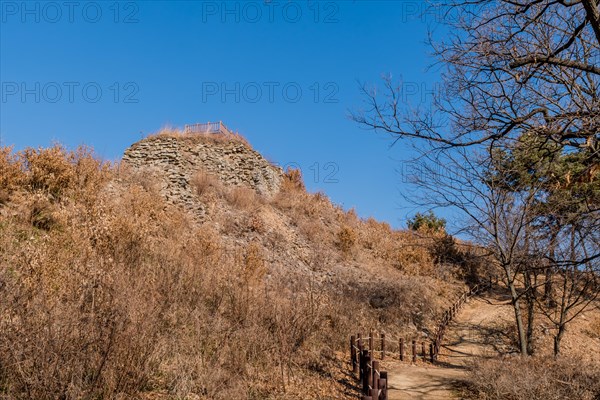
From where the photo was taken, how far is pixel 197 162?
2423 centimetres

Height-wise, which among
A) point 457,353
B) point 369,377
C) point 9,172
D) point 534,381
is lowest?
point 457,353

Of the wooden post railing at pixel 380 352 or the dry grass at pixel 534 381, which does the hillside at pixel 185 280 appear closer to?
the wooden post railing at pixel 380 352

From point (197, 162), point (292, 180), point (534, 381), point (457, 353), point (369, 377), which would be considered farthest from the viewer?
point (292, 180)

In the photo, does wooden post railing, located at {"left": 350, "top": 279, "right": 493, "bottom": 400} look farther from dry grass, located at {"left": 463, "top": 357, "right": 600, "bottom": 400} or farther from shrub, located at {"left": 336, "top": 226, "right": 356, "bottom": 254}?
shrub, located at {"left": 336, "top": 226, "right": 356, "bottom": 254}

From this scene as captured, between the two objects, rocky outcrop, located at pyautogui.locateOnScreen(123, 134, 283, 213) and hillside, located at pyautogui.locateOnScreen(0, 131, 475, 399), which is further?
rocky outcrop, located at pyautogui.locateOnScreen(123, 134, 283, 213)

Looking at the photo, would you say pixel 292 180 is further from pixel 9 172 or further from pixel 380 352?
pixel 9 172

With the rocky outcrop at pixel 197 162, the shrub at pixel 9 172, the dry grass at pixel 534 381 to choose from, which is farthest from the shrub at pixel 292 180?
the dry grass at pixel 534 381

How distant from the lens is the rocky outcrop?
70.1 ft

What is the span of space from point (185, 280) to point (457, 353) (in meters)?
11.5

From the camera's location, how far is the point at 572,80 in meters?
6.00

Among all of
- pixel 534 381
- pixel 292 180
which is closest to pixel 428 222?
pixel 292 180

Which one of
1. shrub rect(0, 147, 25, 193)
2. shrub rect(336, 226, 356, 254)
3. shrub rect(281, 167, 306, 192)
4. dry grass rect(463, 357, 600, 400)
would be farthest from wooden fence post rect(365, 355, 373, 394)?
shrub rect(281, 167, 306, 192)

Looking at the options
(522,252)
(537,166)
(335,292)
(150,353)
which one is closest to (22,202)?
(150,353)

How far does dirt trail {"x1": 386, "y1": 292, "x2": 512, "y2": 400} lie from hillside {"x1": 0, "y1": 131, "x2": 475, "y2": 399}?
114cm
